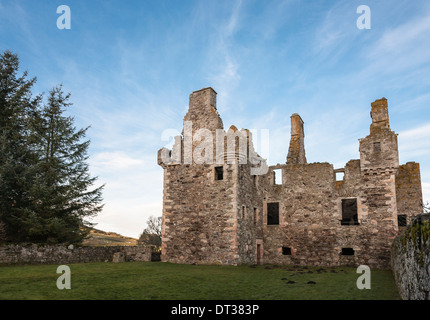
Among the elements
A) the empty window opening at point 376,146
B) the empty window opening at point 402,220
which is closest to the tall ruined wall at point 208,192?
the empty window opening at point 376,146

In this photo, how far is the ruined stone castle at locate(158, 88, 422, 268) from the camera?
677 inches

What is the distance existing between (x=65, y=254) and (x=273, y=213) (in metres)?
13.2

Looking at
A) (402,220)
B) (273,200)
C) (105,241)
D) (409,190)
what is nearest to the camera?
(409,190)

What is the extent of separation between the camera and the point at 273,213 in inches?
858

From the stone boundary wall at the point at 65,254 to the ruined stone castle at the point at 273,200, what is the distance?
2.22 metres

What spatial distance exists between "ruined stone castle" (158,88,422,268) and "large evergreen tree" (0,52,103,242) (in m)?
5.70

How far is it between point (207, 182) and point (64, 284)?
9807 mm

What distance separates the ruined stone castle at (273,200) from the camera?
17.2 meters

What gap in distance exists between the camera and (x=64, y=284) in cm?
912

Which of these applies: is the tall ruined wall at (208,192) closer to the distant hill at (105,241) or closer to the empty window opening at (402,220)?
the empty window opening at (402,220)

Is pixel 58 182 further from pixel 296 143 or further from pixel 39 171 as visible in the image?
pixel 296 143

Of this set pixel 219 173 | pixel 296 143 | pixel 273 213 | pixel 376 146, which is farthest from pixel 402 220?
pixel 219 173

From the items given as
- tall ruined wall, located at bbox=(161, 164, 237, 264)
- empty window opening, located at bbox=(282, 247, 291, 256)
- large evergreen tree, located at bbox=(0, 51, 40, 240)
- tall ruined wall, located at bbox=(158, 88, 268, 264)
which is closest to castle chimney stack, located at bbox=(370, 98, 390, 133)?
tall ruined wall, located at bbox=(158, 88, 268, 264)
